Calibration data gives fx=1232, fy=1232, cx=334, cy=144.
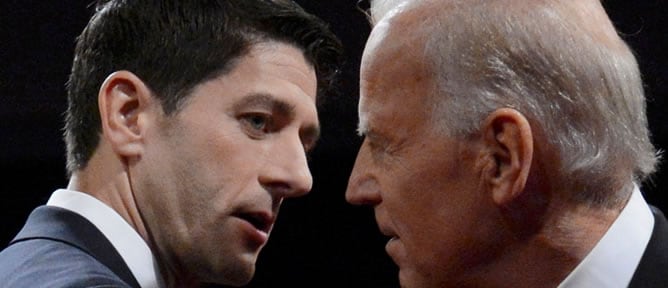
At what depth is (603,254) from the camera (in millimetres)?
1090

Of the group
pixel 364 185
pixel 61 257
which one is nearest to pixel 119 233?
pixel 61 257

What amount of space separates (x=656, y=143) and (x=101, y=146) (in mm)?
1377

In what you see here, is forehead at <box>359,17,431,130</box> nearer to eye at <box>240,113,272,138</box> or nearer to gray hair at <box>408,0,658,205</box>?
gray hair at <box>408,0,658,205</box>

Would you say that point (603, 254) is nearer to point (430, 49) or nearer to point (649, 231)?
point (649, 231)

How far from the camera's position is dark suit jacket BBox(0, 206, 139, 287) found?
4.37 ft

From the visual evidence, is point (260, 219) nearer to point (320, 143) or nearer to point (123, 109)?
point (123, 109)

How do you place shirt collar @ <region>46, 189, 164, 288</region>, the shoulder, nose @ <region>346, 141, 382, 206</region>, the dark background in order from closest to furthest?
nose @ <region>346, 141, 382, 206</region> < the shoulder < shirt collar @ <region>46, 189, 164, 288</region> < the dark background

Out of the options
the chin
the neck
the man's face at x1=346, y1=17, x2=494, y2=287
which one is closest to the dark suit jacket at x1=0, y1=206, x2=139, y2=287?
the chin

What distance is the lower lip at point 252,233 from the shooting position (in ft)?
5.06

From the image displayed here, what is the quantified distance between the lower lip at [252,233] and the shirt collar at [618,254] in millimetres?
531

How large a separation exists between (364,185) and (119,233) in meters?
0.42

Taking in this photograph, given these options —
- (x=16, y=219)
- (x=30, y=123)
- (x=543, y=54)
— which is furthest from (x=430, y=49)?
(x=16, y=219)

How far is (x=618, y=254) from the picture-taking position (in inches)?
42.7

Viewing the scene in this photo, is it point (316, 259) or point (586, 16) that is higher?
point (586, 16)
